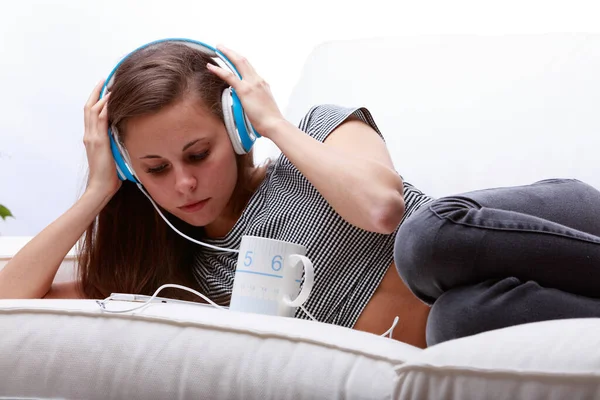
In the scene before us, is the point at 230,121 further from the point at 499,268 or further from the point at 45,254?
the point at 499,268

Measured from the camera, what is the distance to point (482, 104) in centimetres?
139

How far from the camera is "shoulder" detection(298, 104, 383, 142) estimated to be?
4.40ft

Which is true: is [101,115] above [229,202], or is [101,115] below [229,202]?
above


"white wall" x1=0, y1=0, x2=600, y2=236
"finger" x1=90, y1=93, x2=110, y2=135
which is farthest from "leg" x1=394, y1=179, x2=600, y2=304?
"white wall" x1=0, y1=0, x2=600, y2=236

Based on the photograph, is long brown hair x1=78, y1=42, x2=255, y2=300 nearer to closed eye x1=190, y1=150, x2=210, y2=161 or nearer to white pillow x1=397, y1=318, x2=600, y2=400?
closed eye x1=190, y1=150, x2=210, y2=161

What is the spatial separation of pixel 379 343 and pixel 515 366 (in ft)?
0.60

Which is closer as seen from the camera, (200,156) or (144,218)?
(200,156)

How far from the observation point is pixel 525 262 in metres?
0.75

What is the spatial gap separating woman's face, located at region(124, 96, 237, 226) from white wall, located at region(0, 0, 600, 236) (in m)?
1.09

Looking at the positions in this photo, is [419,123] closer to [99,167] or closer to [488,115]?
[488,115]

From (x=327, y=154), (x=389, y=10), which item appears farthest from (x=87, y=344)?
(x=389, y=10)

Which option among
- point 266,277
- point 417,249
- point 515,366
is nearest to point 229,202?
point 266,277

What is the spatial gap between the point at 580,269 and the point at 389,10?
166 centimetres

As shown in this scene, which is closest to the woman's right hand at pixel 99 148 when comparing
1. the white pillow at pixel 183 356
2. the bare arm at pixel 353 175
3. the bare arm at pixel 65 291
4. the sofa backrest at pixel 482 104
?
the bare arm at pixel 65 291
